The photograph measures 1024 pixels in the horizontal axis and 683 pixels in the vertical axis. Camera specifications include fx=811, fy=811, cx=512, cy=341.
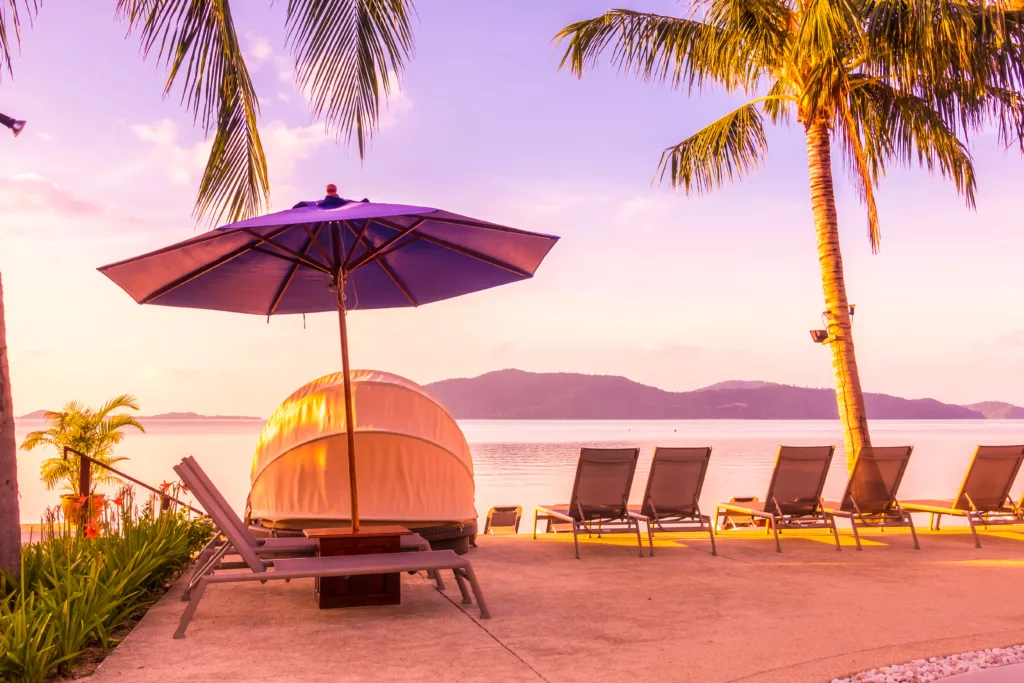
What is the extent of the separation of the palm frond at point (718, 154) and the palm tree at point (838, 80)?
0.02 meters

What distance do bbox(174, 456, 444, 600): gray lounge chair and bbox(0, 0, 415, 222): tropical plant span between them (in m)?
3.58

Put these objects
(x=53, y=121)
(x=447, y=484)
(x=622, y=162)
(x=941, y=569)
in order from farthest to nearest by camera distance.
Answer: (x=622, y=162), (x=53, y=121), (x=447, y=484), (x=941, y=569)

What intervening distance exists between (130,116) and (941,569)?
11353 millimetres

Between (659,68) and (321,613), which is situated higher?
(659,68)

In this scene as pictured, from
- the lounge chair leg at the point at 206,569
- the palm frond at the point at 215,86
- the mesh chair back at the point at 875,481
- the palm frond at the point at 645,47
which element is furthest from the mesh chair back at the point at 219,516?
the palm frond at the point at 645,47

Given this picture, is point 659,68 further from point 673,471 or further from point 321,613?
point 321,613

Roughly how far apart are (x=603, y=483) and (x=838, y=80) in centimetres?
772

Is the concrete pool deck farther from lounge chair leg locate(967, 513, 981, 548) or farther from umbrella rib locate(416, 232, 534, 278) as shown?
umbrella rib locate(416, 232, 534, 278)

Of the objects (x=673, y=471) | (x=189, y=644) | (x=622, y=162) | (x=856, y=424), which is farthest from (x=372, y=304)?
(x=622, y=162)

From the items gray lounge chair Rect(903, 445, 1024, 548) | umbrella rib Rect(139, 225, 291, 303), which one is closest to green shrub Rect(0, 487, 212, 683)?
umbrella rib Rect(139, 225, 291, 303)

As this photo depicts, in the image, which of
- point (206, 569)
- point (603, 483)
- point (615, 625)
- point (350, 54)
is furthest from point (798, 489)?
point (350, 54)

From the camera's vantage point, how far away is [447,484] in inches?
307

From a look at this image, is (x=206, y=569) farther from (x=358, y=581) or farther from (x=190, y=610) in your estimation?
(x=358, y=581)

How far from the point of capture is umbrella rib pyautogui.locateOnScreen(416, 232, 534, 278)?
6.79m
